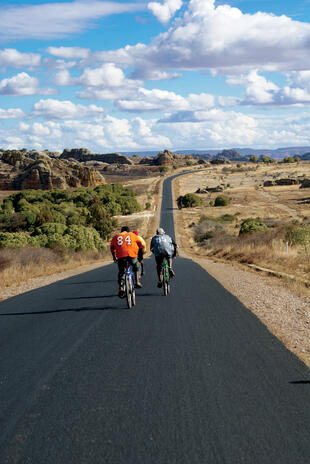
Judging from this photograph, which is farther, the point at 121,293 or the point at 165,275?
the point at 165,275

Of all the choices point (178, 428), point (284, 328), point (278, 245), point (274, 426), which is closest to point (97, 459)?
point (178, 428)

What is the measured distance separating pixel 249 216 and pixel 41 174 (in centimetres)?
4533

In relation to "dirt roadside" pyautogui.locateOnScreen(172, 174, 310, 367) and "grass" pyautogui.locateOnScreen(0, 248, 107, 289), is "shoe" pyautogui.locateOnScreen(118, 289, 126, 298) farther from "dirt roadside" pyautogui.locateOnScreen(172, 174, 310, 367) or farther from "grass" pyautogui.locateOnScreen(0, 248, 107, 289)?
"grass" pyautogui.locateOnScreen(0, 248, 107, 289)

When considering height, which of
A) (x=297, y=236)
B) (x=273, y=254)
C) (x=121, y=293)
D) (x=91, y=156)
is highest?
(x=91, y=156)

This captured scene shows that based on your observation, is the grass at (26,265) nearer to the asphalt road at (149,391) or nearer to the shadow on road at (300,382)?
the asphalt road at (149,391)

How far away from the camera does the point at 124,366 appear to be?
625cm

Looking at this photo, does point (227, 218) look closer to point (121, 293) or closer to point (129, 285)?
point (121, 293)

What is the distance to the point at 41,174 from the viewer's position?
3669 inches

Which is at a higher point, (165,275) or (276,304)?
(165,275)

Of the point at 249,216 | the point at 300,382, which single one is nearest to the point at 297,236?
the point at 300,382

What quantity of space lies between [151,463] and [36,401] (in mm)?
1774

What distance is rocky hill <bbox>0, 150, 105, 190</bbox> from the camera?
306 feet

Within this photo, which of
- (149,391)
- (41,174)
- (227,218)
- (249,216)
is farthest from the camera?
(41,174)

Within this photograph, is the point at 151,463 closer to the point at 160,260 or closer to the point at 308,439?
the point at 308,439
